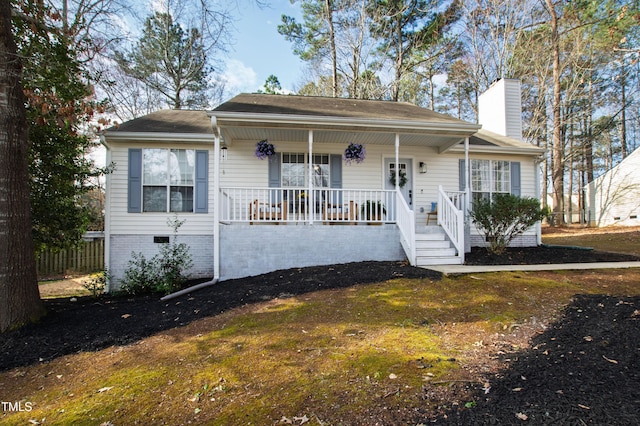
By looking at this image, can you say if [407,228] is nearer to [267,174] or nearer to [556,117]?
[267,174]

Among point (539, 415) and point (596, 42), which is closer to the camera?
point (539, 415)

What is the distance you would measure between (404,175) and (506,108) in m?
→ 5.36

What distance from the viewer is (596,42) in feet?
50.7

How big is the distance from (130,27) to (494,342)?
9.22 metres

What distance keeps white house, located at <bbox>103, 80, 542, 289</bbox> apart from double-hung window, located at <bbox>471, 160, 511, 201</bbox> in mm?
31

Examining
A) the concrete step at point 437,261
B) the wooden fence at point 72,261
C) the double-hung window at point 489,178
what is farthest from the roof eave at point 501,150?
the wooden fence at point 72,261

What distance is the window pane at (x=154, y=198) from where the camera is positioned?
801 centimetres

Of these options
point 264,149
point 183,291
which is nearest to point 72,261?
point 183,291

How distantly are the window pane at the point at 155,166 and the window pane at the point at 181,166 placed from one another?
17 cm

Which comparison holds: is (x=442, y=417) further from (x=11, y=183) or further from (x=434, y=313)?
(x=11, y=183)

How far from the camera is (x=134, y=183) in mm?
7914

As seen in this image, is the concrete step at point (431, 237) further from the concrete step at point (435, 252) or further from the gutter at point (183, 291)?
the gutter at point (183, 291)

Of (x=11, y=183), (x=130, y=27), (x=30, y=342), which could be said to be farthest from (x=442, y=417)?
(x=130, y=27)

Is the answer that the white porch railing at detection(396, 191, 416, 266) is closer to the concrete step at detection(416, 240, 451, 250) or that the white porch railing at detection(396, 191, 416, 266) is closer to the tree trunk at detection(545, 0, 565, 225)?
the concrete step at detection(416, 240, 451, 250)
